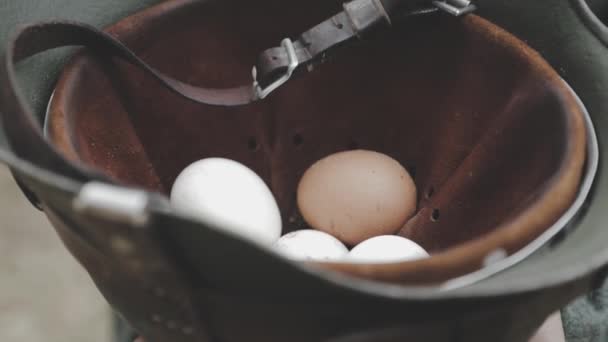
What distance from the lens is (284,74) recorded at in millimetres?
589

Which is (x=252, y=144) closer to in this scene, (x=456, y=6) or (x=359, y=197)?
(x=359, y=197)

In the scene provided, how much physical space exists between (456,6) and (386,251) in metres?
0.21

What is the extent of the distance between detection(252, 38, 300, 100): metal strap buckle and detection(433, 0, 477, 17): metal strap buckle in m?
0.13

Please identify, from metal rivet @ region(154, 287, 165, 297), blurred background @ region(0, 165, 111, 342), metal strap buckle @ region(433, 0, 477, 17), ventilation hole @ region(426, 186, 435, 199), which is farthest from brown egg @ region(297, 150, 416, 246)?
blurred background @ region(0, 165, 111, 342)

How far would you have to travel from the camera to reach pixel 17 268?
107 centimetres

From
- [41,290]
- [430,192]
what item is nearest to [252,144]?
[430,192]

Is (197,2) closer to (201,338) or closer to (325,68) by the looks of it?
(325,68)

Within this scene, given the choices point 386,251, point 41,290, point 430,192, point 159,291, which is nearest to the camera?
point 159,291

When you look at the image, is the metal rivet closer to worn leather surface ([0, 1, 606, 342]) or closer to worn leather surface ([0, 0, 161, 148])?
worn leather surface ([0, 1, 606, 342])

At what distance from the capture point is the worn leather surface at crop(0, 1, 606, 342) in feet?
1.15

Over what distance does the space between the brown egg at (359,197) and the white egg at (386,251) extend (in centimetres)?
5

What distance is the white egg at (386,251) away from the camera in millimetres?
520

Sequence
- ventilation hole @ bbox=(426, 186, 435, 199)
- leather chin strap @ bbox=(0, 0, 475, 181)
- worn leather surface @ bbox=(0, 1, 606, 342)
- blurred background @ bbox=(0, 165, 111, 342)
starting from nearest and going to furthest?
1. worn leather surface @ bbox=(0, 1, 606, 342)
2. leather chin strap @ bbox=(0, 0, 475, 181)
3. ventilation hole @ bbox=(426, 186, 435, 199)
4. blurred background @ bbox=(0, 165, 111, 342)

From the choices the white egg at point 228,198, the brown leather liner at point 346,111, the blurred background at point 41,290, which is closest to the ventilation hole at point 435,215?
the brown leather liner at point 346,111
